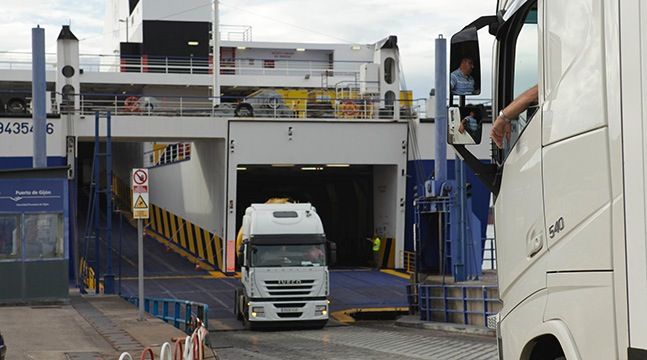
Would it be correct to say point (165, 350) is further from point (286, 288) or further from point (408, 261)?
point (408, 261)

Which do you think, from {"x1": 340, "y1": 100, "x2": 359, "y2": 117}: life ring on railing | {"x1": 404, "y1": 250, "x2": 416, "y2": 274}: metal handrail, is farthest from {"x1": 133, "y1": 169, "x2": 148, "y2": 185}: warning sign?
{"x1": 340, "y1": 100, "x2": 359, "y2": 117}: life ring on railing

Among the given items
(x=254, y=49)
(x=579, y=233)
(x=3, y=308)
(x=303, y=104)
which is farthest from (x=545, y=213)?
(x=254, y=49)

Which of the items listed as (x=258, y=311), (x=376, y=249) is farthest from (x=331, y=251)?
(x=376, y=249)

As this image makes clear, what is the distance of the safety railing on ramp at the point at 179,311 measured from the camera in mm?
21294

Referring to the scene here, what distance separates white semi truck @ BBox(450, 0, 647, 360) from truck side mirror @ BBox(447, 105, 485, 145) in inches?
8.7

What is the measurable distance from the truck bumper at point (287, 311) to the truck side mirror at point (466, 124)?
19418 millimetres

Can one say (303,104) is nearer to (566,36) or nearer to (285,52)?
(285,52)

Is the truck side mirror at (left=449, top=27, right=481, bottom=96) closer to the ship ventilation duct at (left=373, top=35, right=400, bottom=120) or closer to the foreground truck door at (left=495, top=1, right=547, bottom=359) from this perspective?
the foreground truck door at (left=495, top=1, right=547, bottom=359)

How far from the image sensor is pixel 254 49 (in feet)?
204

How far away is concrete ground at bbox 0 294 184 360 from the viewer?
16594mm

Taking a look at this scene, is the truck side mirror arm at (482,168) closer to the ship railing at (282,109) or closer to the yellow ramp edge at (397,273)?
the yellow ramp edge at (397,273)

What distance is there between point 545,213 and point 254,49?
57.8m

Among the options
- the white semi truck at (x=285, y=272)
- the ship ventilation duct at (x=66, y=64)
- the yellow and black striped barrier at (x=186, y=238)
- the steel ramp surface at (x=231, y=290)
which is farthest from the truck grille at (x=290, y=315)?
the ship ventilation duct at (x=66, y=64)

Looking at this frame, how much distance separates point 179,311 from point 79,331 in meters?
4.84
